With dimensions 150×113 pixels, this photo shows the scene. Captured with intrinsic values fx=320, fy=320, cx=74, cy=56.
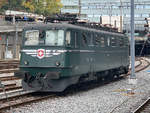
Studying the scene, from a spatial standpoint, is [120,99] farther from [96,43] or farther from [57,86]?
[96,43]

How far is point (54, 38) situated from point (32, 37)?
44.7 inches

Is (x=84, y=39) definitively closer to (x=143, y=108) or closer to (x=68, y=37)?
(x=68, y=37)

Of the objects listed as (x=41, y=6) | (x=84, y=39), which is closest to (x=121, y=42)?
(x=84, y=39)

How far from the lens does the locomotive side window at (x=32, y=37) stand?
13719 millimetres

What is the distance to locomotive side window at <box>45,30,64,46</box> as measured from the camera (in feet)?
43.2

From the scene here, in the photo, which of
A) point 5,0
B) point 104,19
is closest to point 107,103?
point 104,19

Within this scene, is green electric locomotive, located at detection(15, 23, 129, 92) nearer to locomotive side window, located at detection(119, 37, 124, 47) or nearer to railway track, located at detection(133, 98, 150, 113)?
railway track, located at detection(133, 98, 150, 113)

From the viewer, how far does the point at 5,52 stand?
35375 millimetres

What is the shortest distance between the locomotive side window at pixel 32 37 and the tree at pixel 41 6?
46118mm

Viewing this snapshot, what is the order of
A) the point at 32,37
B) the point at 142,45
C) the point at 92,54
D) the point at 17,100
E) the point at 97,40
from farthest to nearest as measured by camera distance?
the point at 142,45 < the point at 97,40 < the point at 92,54 < the point at 32,37 < the point at 17,100

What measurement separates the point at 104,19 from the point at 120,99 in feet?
137

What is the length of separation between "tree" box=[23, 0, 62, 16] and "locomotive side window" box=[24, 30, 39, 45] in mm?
46118

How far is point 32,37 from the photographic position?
1389 cm

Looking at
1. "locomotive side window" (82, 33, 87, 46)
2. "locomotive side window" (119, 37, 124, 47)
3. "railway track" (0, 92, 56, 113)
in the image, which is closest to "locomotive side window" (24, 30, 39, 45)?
"locomotive side window" (82, 33, 87, 46)
